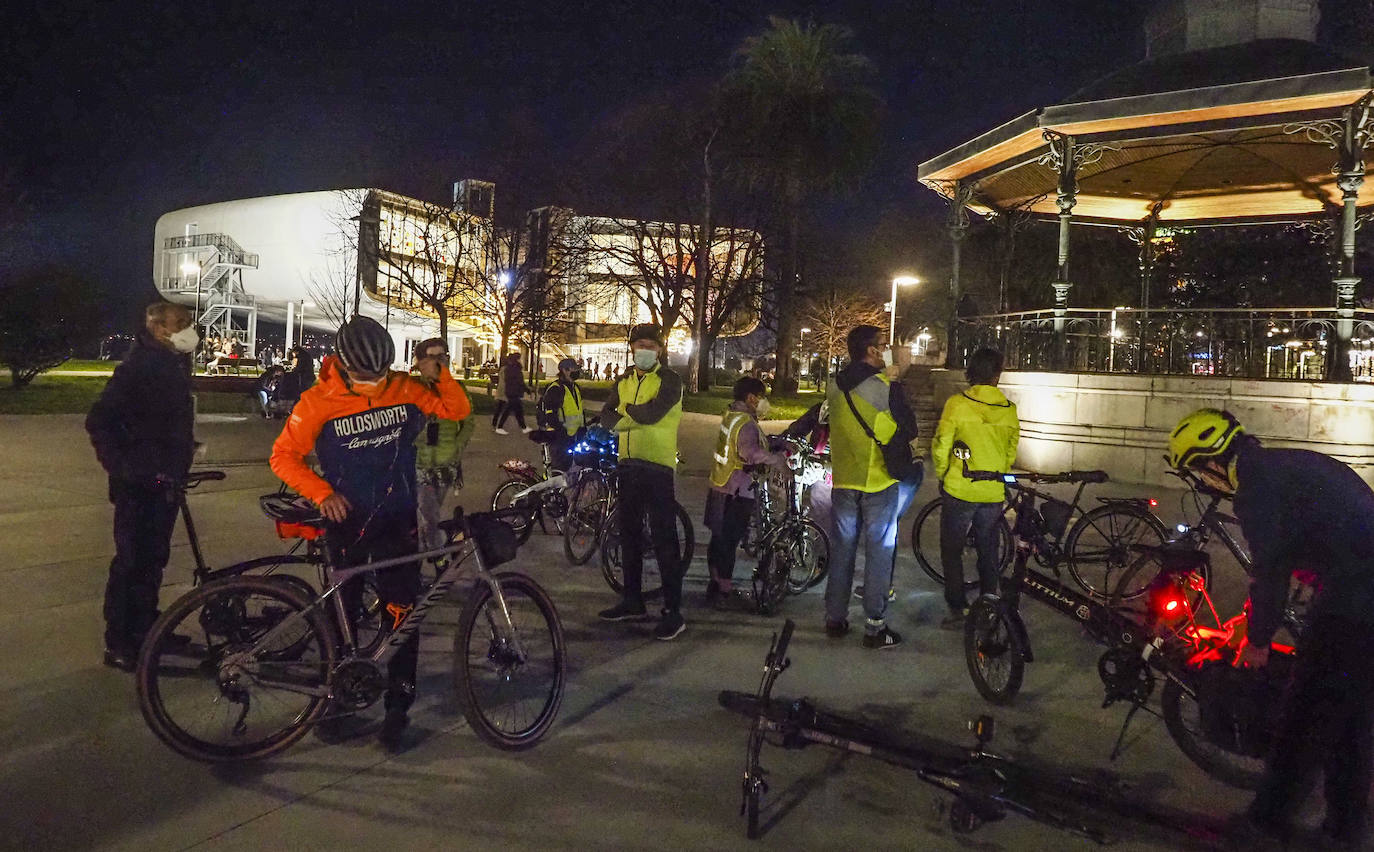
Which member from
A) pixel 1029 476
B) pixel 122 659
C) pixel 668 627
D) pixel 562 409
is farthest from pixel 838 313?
pixel 122 659

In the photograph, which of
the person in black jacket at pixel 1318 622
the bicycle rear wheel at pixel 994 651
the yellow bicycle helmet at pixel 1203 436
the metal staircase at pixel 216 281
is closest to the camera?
the person in black jacket at pixel 1318 622

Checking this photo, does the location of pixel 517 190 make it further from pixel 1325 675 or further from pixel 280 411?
pixel 1325 675

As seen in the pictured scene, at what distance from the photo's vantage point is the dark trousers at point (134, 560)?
5.35 meters

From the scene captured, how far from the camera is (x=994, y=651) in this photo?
528cm

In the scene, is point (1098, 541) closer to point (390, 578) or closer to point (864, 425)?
point (864, 425)

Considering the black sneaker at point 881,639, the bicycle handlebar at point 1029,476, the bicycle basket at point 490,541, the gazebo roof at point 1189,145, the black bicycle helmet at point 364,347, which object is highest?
the gazebo roof at point 1189,145

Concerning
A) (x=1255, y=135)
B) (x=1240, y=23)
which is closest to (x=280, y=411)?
(x=1255, y=135)

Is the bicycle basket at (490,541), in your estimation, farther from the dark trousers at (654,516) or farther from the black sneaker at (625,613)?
the black sneaker at (625,613)

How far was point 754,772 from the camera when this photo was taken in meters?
3.74

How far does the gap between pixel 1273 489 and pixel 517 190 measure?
1332 inches

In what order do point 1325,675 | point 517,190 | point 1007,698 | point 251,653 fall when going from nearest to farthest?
point 1325,675
point 251,653
point 1007,698
point 517,190

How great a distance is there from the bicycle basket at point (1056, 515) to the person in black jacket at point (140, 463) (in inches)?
210

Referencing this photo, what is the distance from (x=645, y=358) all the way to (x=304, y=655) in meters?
2.97

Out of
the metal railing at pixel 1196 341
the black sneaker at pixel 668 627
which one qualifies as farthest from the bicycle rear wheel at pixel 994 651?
the metal railing at pixel 1196 341
